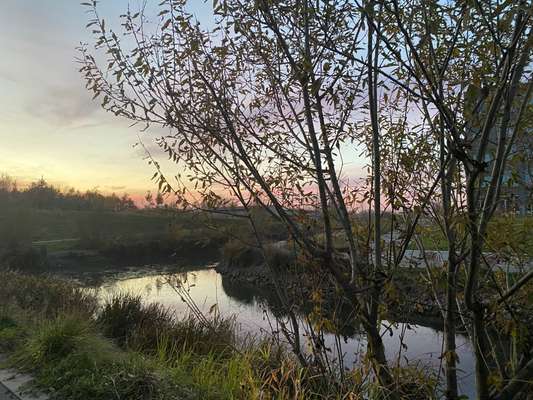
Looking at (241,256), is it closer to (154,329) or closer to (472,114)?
(154,329)

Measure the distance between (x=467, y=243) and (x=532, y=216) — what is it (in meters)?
0.45

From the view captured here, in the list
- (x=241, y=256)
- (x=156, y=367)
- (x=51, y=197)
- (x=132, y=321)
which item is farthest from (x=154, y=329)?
(x=51, y=197)

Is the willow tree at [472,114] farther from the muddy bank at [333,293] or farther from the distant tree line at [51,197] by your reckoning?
the distant tree line at [51,197]

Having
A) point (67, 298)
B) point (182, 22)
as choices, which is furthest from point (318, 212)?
point (67, 298)

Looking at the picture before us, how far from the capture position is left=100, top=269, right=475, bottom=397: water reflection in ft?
16.6

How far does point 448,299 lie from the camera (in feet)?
8.69

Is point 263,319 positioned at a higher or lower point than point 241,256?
higher

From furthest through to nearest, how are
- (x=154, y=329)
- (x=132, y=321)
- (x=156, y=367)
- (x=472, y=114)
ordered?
(x=132, y=321) < (x=154, y=329) < (x=156, y=367) < (x=472, y=114)

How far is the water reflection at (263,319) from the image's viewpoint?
505 cm

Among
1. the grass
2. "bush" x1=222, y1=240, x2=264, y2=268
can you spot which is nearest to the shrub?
the grass

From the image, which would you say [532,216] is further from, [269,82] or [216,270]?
[216,270]

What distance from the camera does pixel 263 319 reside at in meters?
6.73

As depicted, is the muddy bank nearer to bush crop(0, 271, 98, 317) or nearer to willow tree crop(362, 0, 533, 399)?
willow tree crop(362, 0, 533, 399)

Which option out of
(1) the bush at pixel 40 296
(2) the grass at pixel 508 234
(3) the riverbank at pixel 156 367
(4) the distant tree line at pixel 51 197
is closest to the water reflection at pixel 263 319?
(3) the riverbank at pixel 156 367
